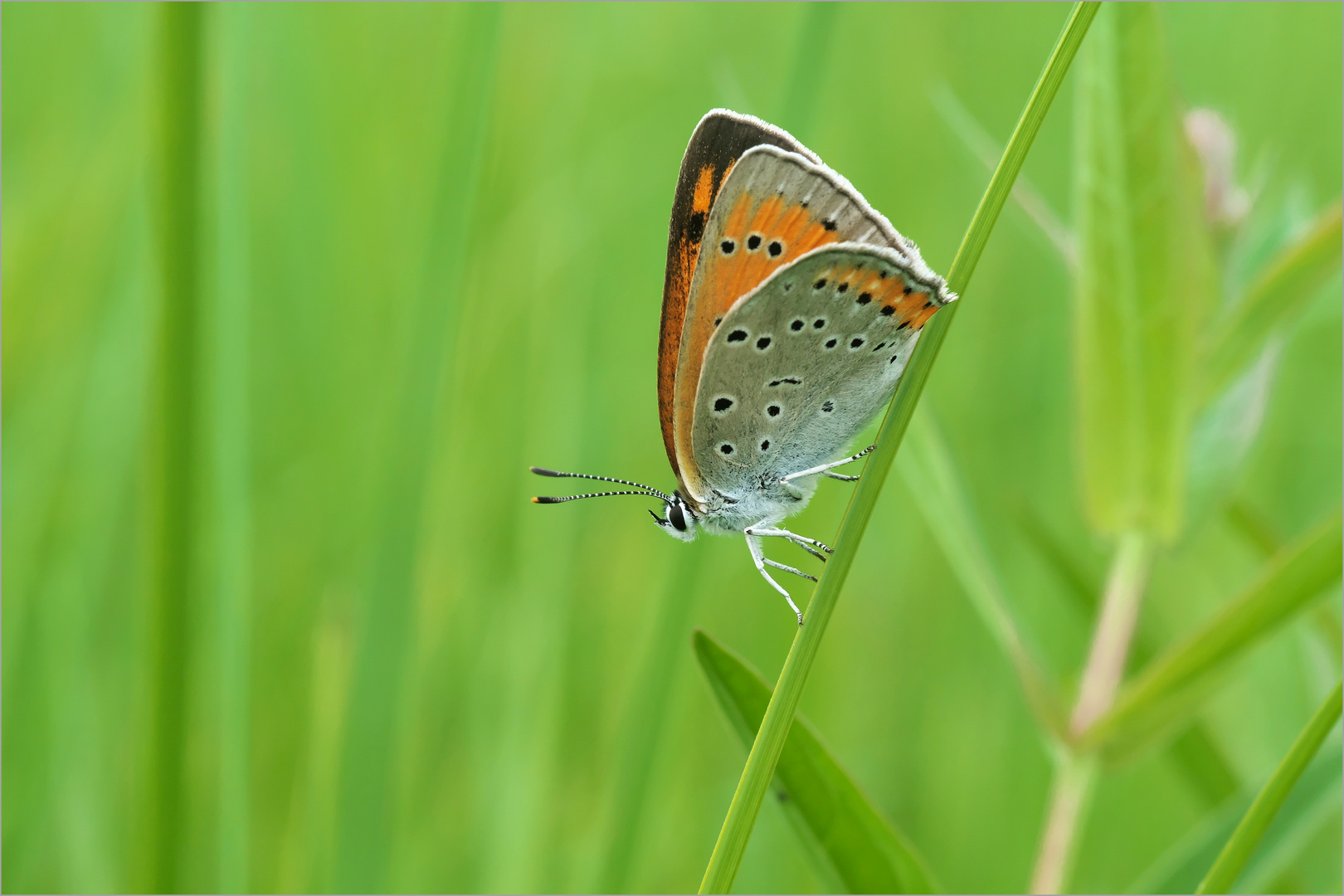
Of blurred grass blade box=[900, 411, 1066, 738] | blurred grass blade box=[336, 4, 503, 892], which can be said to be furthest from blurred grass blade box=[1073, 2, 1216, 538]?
blurred grass blade box=[336, 4, 503, 892]

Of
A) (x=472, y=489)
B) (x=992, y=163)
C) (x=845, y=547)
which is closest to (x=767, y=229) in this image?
(x=992, y=163)

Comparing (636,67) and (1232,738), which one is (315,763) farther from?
(636,67)

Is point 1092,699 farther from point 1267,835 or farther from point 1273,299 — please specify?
point 1273,299

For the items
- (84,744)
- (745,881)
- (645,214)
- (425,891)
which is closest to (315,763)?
(425,891)

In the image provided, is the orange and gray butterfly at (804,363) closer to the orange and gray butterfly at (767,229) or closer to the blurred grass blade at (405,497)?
the orange and gray butterfly at (767,229)

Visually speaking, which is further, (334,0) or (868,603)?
(334,0)


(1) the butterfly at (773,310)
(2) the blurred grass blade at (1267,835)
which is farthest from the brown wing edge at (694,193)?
(2) the blurred grass blade at (1267,835)

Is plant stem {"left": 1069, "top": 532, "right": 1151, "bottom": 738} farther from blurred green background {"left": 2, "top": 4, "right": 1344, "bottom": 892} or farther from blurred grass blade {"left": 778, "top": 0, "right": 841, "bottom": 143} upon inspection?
blurred grass blade {"left": 778, "top": 0, "right": 841, "bottom": 143}
